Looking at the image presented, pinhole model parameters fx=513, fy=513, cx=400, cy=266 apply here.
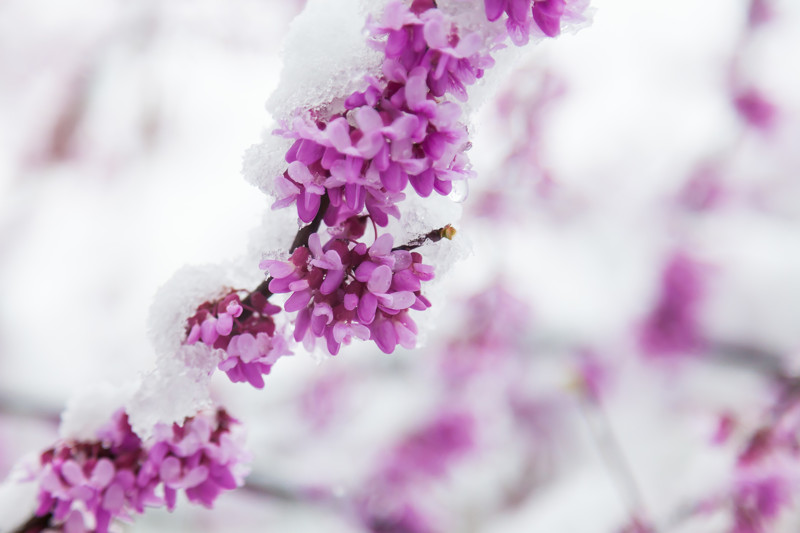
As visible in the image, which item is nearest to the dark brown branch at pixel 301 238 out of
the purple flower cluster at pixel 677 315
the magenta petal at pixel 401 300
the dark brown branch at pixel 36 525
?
the magenta petal at pixel 401 300

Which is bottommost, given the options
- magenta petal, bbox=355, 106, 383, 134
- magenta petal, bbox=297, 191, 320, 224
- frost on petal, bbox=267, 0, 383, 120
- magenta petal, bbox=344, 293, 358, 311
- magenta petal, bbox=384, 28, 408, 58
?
magenta petal, bbox=344, 293, 358, 311

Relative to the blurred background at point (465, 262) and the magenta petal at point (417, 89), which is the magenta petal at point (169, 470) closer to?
the magenta petal at point (417, 89)

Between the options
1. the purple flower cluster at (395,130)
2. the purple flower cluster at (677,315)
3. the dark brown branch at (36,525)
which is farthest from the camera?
the purple flower cluster at (677,315)

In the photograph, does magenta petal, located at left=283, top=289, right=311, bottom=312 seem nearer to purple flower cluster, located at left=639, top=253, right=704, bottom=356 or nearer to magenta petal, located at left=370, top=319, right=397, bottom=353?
magenta petal, located at left=370, top=319, right=397, bottom=353

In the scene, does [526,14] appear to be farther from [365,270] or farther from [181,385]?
[181,385]

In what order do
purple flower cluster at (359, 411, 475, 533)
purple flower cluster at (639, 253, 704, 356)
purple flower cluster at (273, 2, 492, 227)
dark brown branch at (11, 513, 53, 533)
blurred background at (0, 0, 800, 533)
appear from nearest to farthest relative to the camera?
purple flower cluster at (273, 2, 492, 227)
dark brown branch at (11, 513, 53, 533)
purple flower cluster at (359, 411, 475, 533)
blurred background at (0, 0, 800, 533)
purple flower cluster at (639, 253, 704, 356)

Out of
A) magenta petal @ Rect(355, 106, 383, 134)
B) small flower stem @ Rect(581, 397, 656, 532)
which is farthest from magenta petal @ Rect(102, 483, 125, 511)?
small flower stem @ Rect(581, 397, 656, 532)
